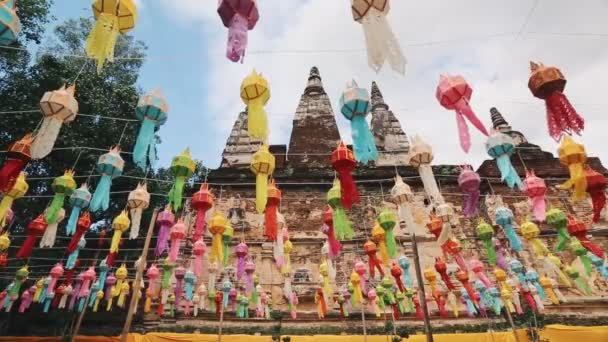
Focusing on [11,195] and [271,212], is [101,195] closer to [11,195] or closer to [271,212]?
[11,195]

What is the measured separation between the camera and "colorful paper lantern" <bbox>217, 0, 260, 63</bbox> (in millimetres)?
3467

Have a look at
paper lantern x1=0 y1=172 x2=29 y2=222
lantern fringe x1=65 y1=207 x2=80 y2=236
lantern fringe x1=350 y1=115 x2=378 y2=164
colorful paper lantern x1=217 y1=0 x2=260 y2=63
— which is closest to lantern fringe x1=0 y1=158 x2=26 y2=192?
paper lantern x1=0 y1=172 x2=29 y2=222

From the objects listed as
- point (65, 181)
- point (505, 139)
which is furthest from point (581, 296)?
point (65, 181)

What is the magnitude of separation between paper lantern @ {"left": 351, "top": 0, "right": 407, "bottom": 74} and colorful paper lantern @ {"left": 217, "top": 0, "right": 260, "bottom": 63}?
0.99 meters

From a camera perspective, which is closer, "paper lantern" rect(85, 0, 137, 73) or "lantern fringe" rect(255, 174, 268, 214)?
"paper lantern" rect(85, 0, 137, 73)

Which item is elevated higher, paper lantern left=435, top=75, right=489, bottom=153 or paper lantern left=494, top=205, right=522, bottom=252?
paper lantern left=435, top=75, right=489, bottom=153

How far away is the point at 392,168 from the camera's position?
12250 mm

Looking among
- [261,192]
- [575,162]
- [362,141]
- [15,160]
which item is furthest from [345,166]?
[15,160]

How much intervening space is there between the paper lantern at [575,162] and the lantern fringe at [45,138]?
636cm

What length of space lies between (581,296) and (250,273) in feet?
28.3

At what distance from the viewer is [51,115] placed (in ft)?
13.9

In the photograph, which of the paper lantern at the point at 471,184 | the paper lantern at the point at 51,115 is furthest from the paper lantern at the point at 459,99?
the paper lantern at the point at 51,115

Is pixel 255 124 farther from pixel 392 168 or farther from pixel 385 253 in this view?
pixel 392 168

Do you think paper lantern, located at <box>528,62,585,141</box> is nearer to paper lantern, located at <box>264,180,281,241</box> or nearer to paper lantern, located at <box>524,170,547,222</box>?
paper lantern, located at <box>524,170,547,222</box>
